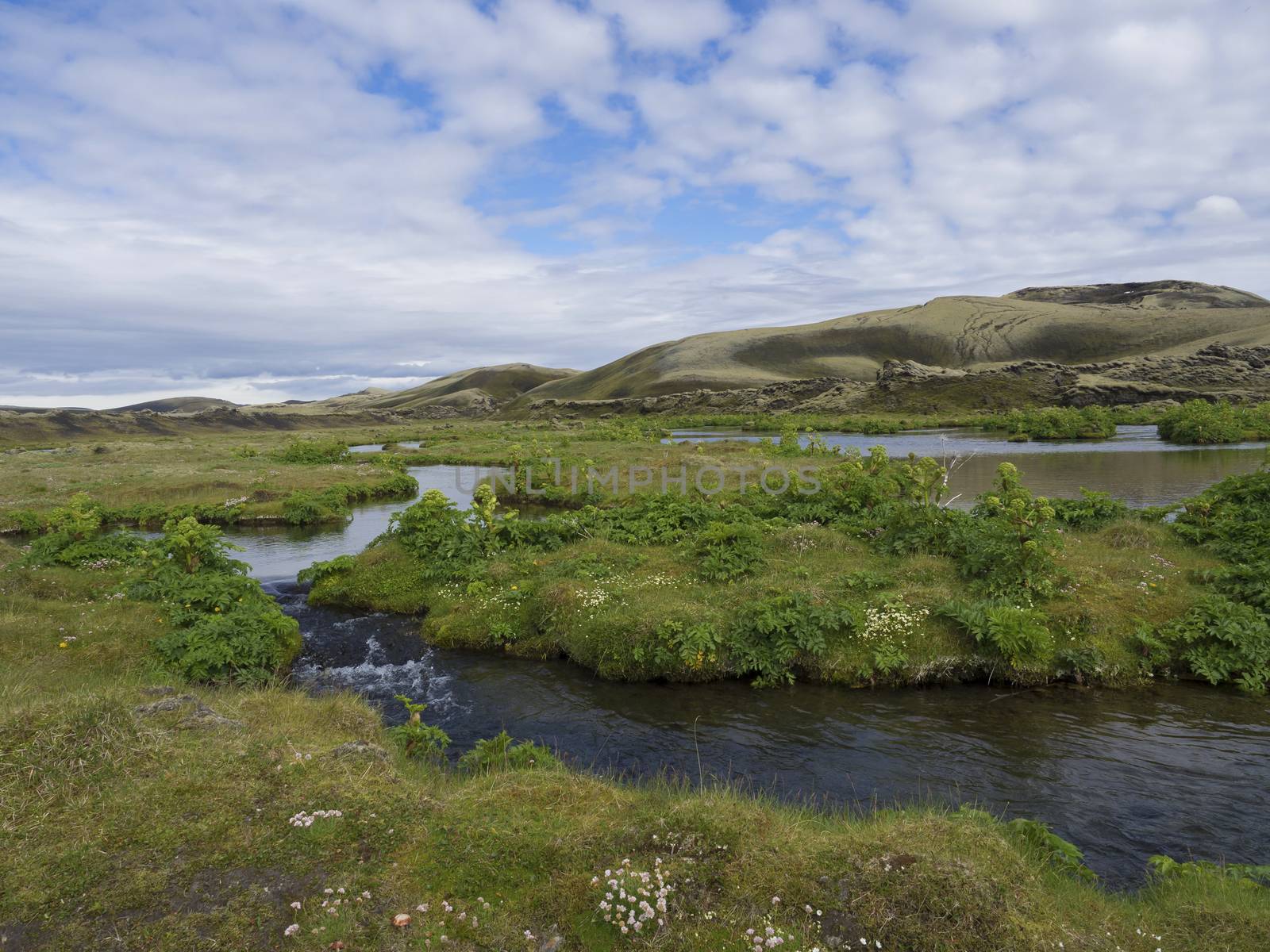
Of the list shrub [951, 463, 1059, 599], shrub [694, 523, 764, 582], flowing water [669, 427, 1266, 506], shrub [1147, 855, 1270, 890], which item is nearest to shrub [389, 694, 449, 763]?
shrub [694, 523, 764, 582]

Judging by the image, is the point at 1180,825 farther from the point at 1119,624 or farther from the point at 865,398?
the point at 865,398

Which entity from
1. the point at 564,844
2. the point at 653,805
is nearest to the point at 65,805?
the point at 564,844

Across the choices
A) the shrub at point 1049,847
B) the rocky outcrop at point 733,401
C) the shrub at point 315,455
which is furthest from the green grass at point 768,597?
the rocky outcrop at point 733,401

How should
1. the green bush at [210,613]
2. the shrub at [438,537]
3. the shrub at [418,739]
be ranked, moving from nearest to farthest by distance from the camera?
the shrub at [418,739]
the green bush at [210,613]
the shrub at [438,537]

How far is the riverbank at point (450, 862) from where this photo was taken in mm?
5562

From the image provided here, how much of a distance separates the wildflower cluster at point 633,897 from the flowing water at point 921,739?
421 cm

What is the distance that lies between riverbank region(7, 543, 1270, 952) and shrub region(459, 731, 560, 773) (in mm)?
701

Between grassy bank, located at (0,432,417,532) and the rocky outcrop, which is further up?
the rocky outcrop

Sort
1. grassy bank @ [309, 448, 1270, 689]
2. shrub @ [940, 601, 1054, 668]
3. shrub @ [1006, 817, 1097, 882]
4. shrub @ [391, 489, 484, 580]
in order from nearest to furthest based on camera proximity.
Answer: shrub @ [1006, 817, 1097, 882] < shrub @ [940, 601, 1054, 668] < grassy bank @ [309, 448, 1270, 689] < shrub @ [391, 489, 484, 580]

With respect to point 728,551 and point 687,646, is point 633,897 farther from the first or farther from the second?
point 728,551

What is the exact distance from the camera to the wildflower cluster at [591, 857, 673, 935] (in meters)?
5.65

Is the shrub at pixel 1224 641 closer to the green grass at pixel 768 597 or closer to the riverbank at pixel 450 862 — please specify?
the green grass at pixel 768 597

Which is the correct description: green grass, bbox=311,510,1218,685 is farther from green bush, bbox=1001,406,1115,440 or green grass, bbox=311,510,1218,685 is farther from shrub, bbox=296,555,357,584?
green bush, bbox=1001,406,1115,440

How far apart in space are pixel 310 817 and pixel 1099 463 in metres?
50.7
